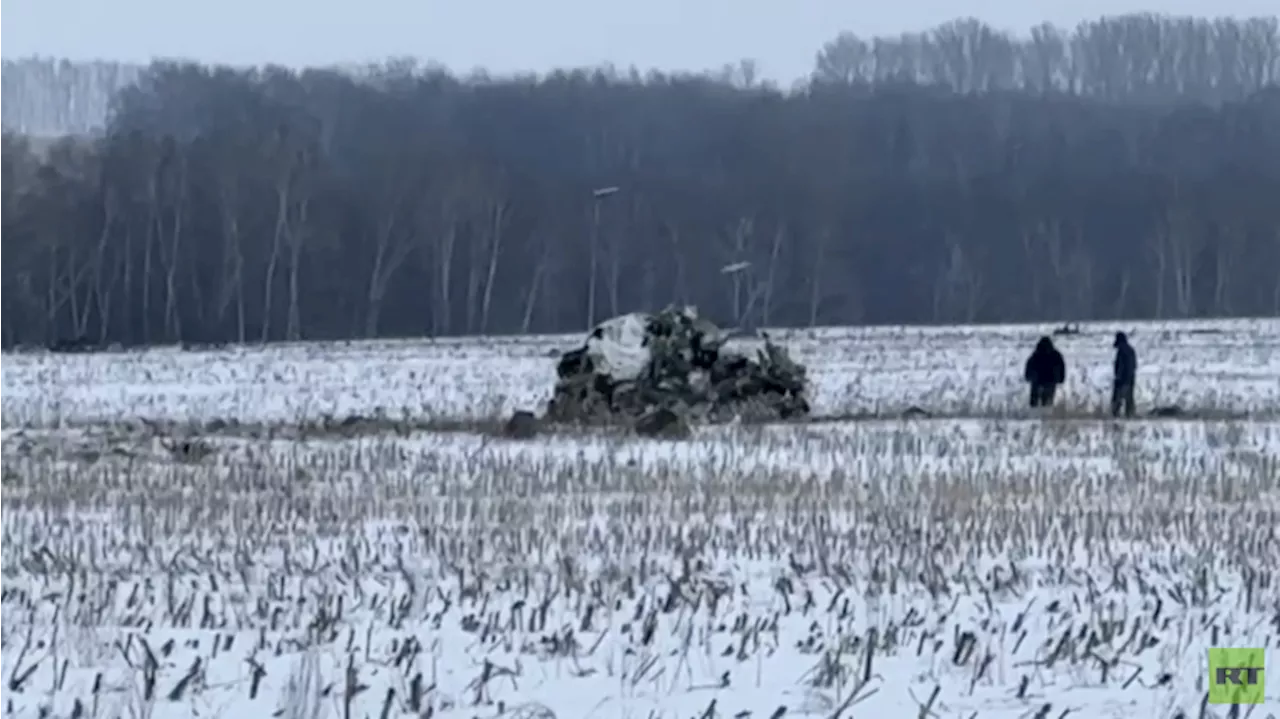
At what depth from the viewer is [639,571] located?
840cm

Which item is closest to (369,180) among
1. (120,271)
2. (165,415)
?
(120,271)

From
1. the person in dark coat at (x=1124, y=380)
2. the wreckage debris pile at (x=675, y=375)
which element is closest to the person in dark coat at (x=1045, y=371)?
the person in dark coat at (x=1124, y=380)

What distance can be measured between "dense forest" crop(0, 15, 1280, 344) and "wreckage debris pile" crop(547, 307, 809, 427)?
123 feet

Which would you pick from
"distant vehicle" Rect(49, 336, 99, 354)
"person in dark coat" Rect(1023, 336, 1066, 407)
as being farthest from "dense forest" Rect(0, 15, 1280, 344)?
"person in dark coat" Rect(1023, 336, 1066, 407)

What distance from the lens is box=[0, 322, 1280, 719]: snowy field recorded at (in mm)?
6043

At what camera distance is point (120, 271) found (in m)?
59.5

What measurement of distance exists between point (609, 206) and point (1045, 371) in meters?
50.8

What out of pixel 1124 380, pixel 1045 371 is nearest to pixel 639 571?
pixel 1124 380

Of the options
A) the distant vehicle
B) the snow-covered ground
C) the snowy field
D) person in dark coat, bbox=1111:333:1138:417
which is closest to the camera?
the snowy field

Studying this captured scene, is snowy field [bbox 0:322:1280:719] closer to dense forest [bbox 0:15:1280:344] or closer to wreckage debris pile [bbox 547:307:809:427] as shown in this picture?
wreckage debris pile [bbox 547:307:809:427]

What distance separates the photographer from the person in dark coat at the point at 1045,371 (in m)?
21.4

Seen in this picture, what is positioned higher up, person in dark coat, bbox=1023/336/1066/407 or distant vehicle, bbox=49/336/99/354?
person in dark coat, bbox=1023/336/1066/407

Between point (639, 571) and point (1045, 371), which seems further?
point (1045, 371)

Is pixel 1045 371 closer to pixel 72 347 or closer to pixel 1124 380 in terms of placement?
pixel 1124 380
